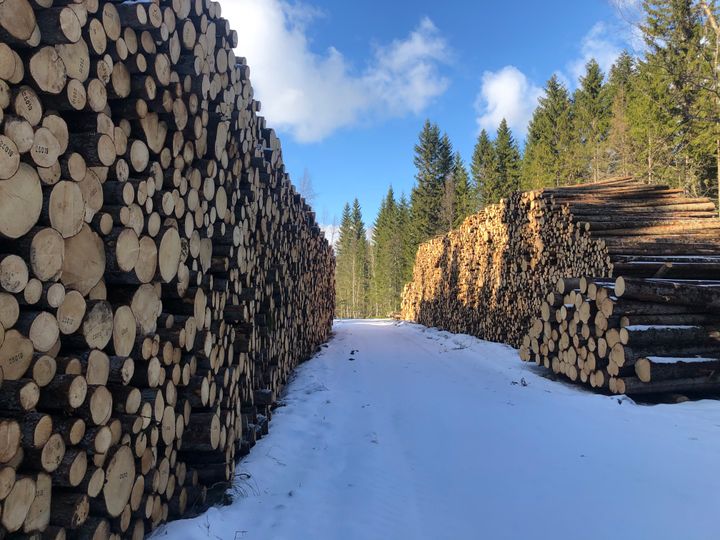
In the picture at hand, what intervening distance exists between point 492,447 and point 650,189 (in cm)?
937

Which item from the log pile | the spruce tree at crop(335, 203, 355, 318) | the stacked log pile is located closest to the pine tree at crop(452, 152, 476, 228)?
the spruce tree at crop(335, 203, 355, 318)

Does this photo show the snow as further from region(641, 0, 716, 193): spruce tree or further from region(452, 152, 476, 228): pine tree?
region(452, 152, 476, 228): pine tree

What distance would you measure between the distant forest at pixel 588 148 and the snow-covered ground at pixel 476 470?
1224 cm

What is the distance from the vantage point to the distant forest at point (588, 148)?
55.2 feet

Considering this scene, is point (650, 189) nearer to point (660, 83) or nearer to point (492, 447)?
point (492, 447)

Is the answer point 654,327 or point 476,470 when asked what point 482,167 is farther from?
point 476,470

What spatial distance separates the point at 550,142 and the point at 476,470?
3485cm

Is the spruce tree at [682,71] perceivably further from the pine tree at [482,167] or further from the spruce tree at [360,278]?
the spruce tree at [360,278]

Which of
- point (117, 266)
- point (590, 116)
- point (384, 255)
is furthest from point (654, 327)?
point (384, 255)

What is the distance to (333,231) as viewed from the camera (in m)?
61.2

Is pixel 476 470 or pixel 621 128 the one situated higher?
pixel 621 128

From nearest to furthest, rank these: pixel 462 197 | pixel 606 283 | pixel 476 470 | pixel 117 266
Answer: pixel 117 266
pixel 476 470
pixel 606 283
pixel 462 197

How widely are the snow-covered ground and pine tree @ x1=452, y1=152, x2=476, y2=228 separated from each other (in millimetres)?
30356

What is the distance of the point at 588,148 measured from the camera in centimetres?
2828
